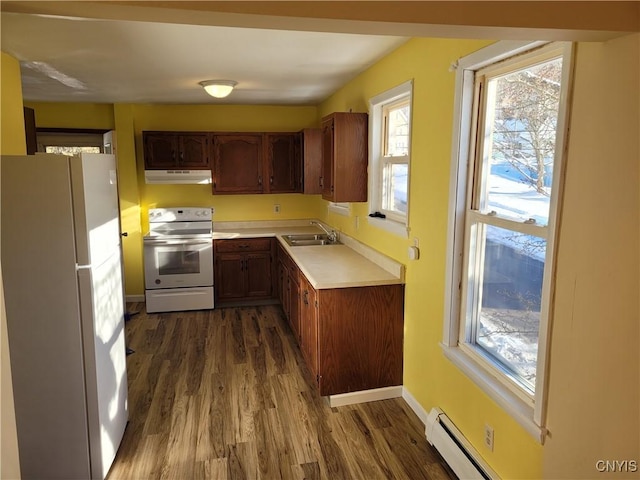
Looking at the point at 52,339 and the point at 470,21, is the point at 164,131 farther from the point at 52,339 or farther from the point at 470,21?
the point at 470,21

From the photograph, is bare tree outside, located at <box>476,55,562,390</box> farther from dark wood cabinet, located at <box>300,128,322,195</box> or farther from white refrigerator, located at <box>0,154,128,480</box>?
dark wood cabinet, located at <box>300,128,322,195</box>

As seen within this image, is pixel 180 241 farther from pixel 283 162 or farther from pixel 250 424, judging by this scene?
pixel 250 424

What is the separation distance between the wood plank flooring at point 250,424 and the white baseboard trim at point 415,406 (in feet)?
0.12

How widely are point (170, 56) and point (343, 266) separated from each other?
6.20 ft

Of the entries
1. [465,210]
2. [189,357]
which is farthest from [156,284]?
[465,210]

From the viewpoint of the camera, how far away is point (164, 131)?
5117 millimetres

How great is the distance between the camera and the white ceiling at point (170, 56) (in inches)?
98.0

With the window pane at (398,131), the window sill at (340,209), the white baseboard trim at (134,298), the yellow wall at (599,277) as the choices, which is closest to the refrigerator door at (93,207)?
the window pane at (398,131)

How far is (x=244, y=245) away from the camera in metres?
5.17

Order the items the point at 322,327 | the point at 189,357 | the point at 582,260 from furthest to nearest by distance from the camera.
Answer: the point at 189,357 < the point at 322,327 < the point at 582,260

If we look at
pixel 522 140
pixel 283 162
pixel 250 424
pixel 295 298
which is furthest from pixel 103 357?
pixel 283 162

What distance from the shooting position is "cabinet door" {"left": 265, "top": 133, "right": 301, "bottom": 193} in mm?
5320

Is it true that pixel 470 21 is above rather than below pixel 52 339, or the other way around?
above

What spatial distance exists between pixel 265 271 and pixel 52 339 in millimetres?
3121
